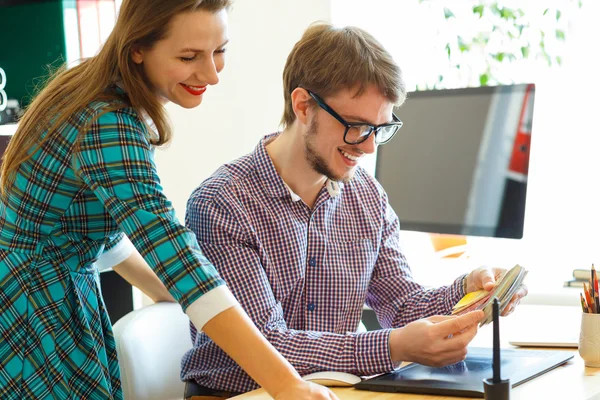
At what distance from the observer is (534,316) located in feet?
6.17

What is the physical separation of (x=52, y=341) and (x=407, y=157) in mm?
1271

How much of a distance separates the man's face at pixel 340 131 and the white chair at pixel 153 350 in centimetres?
47

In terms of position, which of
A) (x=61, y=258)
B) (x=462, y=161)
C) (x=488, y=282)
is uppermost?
A: (x=462, y=161)

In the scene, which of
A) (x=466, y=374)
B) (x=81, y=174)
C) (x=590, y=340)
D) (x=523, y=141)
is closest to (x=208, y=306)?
(x=81, y=174)

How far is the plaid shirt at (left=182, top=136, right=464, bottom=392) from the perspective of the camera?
147 cm

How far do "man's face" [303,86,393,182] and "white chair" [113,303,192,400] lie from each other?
472 millimetres

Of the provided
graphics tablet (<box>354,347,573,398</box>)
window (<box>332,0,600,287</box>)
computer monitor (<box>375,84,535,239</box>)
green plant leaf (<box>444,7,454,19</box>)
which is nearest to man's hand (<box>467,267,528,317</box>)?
graphics tablet (<box>354,347,573,398</box>)

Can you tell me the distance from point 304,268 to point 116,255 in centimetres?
41

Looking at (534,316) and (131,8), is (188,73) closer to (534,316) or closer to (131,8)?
(131,8)

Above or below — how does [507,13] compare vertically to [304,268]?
above

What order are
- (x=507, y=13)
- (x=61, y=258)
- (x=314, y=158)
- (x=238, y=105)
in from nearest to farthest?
(x=61, y=258)
(x=314, y=158)
(x=507, y=13)
(x=238, y=105)

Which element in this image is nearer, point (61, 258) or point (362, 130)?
point (61, 258)

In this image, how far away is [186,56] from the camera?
1.29 meters

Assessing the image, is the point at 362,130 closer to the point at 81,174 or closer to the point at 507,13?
the point at 81,174
